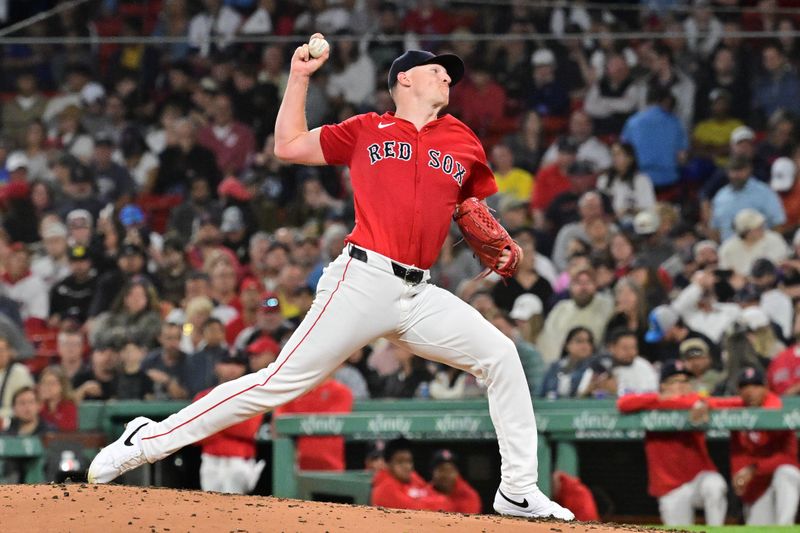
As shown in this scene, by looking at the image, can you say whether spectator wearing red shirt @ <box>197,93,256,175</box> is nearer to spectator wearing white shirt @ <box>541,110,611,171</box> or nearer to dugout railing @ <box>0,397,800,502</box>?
spectator wearing white shirt @ <box>541,110,611,171</box>

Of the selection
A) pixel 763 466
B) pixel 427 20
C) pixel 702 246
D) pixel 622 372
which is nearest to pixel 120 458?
pixel 763 466

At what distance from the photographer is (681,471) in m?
7.71

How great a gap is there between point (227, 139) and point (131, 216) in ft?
4.78

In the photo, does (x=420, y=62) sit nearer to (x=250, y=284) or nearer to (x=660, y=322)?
(x=660, y=322)

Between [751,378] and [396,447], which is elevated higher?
[751,378]

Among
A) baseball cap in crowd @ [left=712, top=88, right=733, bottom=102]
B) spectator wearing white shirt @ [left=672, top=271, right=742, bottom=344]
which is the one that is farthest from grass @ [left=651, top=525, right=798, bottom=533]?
baseball cap in crowd @ [left=712, top=88, right=733, bottom=102]


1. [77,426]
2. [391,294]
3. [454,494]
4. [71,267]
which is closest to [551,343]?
[454,494]

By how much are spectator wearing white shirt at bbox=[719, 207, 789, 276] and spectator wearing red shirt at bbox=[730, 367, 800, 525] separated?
101 inches

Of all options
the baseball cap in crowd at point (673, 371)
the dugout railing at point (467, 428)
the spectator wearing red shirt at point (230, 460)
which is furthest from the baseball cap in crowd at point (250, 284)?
the baseball cap in crowd at point (673, 371)

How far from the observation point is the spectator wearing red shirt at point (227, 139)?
43.1 ft

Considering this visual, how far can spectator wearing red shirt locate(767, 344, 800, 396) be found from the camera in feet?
27.8

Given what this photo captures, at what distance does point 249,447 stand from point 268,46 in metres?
6.00

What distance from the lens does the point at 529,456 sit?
498 centimetres

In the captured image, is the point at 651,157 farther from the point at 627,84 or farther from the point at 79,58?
the point at 79,58
